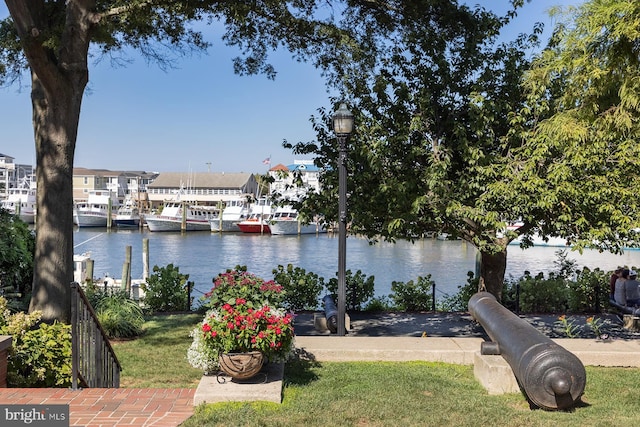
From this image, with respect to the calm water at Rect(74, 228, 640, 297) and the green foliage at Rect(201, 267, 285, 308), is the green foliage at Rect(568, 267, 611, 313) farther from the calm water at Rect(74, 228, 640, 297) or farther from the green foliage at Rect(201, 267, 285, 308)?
the calm water at Rect(74, 228, 640, 297)

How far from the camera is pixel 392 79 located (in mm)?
12430

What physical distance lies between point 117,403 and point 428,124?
812cm

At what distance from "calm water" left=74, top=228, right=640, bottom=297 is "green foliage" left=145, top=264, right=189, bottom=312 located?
1353 cm

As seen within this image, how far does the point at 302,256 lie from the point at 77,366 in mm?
44765

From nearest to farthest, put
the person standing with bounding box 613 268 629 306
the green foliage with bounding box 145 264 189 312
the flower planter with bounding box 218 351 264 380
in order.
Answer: the flower planter with bounding box 218 351 264 380
the person standing with bounding box 613 268 629 306
the green foliage with bounding box 145 264 189 312

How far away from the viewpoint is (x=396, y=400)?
6.60m

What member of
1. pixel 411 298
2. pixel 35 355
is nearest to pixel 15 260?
pixel 35 355

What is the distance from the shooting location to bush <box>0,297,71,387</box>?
721cm

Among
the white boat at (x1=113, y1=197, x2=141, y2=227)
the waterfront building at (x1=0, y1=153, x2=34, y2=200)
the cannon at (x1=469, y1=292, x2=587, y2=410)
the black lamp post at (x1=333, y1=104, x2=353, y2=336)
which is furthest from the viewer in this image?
the waterfront building at (x1=0, y1=153, x2=34, y2=200)

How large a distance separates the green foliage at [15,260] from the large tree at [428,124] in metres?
6.06

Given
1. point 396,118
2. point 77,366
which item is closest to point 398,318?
point 396,118

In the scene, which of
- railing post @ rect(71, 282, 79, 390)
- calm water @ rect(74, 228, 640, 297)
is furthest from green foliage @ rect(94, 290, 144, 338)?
calm water @ rect(74, 228, 640, 297)

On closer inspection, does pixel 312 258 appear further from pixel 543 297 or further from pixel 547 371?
pixel 547 371

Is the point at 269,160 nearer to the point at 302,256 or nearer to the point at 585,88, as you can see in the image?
the point at 302,256
